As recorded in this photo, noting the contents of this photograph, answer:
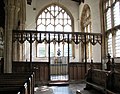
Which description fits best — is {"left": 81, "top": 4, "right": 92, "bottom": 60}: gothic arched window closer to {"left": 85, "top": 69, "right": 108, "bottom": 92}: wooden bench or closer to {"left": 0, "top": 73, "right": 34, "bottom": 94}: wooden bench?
{"left": 85, "top": 69, "right": 108, "bottom": 92}: wooden bench

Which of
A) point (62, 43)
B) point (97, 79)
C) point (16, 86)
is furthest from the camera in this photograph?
point (62, 43)

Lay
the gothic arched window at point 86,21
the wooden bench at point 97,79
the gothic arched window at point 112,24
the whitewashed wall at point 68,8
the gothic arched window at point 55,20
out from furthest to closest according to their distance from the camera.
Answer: the gothic arched window at point 55,20 → the whitewashed wall at point 68,8 → the gothic arched window at point 86,21 → the gothic arched window at point 112,24 → the wooden bench at point 97,79

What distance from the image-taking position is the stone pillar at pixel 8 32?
9.48 metres

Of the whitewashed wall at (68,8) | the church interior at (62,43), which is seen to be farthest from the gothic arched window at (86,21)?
the whitewashed wall at (68,8)

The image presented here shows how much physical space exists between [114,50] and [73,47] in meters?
Result: 6.32

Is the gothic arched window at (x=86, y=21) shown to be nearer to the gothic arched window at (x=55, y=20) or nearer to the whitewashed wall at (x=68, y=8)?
the whitewashed wall at (x=68, y=8)

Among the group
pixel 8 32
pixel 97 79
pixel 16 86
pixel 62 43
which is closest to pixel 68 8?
A: pixel 62 43

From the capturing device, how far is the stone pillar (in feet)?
31.1

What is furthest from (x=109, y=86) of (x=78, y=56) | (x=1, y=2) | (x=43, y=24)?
(x=43, y=24)

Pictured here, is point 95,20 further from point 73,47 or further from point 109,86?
point 109,86

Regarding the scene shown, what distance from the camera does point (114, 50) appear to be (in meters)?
9.88

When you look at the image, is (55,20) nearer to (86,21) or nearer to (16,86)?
(86,21)

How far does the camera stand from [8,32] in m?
9.95

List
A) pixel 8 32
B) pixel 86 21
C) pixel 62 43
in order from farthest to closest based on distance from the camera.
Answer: pixel 86 21 → pixel 62 43 → pixel 8 32
